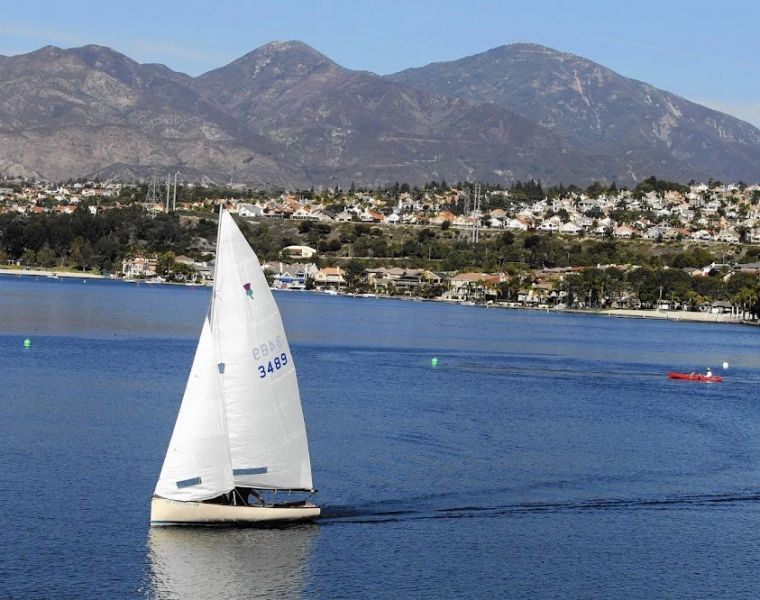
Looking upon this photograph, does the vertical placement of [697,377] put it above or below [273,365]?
below

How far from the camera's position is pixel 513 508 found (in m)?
40.1

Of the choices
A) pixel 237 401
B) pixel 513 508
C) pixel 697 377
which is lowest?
pixel 513 508

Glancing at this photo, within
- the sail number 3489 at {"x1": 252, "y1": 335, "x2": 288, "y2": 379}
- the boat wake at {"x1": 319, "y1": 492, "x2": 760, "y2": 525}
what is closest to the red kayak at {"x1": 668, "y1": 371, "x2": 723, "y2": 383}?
the boat wake at {"x1": 319, "y1": 492, "x2": 760, "y2": 525}

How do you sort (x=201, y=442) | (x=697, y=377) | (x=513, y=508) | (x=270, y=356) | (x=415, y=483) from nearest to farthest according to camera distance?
(x=201, y=442) → (x=270, y=356) → (x=513, y=508) → (x=415, y=483) → (x=697, y=377)

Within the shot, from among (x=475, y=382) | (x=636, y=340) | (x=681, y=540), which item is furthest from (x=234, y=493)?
(x=636, y=340)

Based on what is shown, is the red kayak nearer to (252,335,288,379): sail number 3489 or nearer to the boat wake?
the boat wake

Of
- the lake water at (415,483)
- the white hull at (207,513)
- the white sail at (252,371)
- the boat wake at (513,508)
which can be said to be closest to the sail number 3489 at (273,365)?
the white sail at (252,371)

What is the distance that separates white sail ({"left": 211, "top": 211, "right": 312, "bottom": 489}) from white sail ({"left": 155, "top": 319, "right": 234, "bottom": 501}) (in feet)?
1.76

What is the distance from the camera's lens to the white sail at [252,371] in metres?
33.9

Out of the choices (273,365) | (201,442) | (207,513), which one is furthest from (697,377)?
(201,442)

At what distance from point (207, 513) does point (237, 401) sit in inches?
121

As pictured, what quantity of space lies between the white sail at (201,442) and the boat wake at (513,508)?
401 cm

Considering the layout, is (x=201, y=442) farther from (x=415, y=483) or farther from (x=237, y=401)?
(x=415, y=483)

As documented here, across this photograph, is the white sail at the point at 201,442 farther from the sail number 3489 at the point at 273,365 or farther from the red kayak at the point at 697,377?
the red kayak at the point at 697,377
